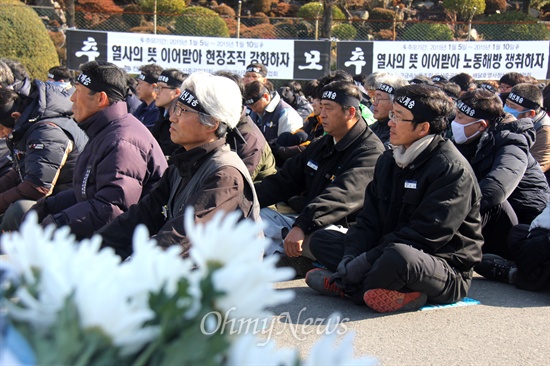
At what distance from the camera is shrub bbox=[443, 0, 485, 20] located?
25484 mm

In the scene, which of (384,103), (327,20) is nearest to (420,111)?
(384,103)

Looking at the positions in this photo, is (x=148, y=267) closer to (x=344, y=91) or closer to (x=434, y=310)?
(x=434, y=310)

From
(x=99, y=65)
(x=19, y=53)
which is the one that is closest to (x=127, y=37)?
(x=19, y=53)

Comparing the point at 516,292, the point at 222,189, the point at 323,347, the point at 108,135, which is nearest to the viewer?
the point at 323,347

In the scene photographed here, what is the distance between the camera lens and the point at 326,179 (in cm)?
579

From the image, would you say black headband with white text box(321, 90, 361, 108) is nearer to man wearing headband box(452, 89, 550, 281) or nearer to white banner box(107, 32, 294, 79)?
man wearing headband box(452, 89, 550, 281)

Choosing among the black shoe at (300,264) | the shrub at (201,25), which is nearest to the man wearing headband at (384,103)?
the black shoe at (300,264)

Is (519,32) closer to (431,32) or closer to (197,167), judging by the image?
(431,32)

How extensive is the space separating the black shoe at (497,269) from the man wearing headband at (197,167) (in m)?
2.31

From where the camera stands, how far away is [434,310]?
4.72m

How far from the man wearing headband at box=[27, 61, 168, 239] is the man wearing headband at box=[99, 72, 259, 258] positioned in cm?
45

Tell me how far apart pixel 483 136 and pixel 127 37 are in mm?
9440

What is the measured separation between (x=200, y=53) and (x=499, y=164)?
30.5ft

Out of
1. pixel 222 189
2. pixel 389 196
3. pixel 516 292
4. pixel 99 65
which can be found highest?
pixel 99 65
